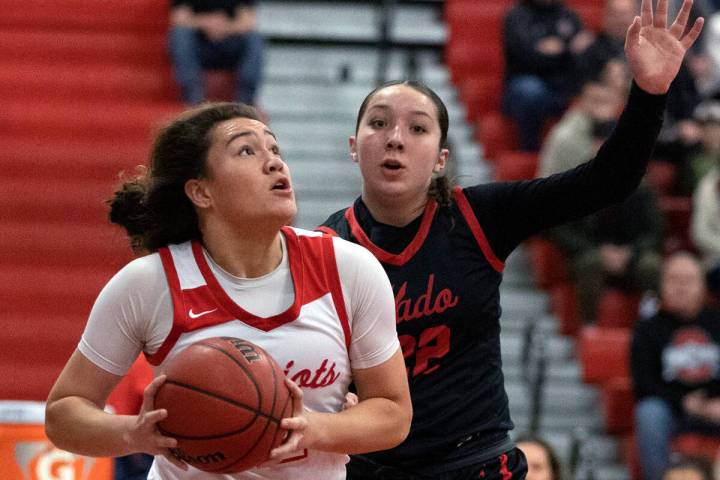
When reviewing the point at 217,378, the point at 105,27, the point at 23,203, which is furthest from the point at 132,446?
the point at 105,27

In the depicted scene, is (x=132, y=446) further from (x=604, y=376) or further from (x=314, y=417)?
(x=604, y=376)

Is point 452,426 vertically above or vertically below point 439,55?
below

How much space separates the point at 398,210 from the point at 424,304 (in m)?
0.29

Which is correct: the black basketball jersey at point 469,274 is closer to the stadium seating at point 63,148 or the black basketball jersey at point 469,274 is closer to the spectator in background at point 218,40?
the stadium seating at point 63,148

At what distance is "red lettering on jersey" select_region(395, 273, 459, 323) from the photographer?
11.7 feet

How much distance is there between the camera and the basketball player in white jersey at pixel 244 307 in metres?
3.03

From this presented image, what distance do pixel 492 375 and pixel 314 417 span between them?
0.90m

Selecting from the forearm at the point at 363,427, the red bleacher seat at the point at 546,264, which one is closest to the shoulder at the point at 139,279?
the forearm at the point at 363,427

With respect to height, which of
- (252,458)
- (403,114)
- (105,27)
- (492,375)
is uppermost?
(105,27)

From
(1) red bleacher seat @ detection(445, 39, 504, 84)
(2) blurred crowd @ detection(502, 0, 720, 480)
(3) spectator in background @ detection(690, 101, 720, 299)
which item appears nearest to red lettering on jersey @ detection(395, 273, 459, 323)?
(2) blurred crowd @ detection(502, 0, 720, 480)

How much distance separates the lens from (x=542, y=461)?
5.16 metres

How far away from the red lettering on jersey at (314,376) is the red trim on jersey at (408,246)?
2.01 ft

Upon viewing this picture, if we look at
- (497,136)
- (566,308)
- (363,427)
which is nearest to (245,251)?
(363,427)

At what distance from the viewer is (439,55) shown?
9.77 m
